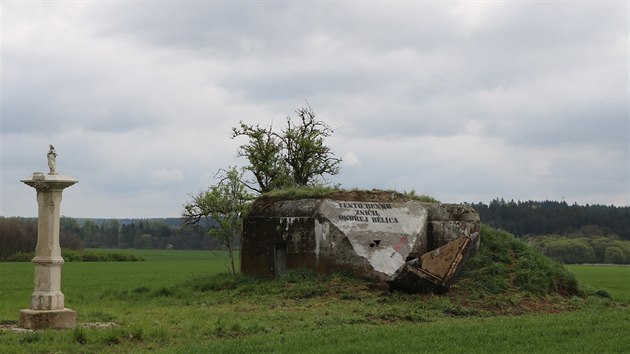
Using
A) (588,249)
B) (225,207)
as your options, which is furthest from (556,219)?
(225,207)

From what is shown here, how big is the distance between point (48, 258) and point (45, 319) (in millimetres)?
1221

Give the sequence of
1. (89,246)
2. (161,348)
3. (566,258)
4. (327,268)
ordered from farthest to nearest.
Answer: (89,246) < (566,258) < (327,268) < (161,348)

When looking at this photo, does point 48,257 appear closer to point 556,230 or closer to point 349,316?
point 349,316

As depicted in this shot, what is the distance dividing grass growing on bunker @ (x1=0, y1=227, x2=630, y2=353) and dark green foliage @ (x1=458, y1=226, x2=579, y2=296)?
38mm

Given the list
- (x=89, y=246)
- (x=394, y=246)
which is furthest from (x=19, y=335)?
(x=89, y=246)

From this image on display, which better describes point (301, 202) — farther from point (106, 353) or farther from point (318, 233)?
point (106, 353)

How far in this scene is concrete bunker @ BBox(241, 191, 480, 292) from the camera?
2216 cm

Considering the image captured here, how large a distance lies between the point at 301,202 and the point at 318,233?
56.9 inches

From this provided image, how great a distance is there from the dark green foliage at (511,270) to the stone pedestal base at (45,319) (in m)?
11.0

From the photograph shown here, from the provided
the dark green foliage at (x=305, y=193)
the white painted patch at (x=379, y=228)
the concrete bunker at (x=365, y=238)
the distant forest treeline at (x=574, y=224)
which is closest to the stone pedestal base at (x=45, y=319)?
the concrete bunker at (x=365, y=238)

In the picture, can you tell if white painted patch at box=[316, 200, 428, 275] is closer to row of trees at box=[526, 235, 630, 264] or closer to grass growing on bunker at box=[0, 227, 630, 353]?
grass growing on bunker at box=[0, 227, 630, 353]

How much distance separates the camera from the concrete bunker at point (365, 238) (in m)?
22.2

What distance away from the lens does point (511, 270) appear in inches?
944

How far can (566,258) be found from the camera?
84875 millimetres
